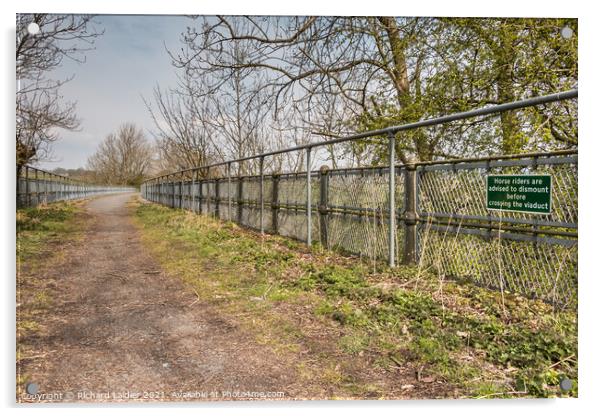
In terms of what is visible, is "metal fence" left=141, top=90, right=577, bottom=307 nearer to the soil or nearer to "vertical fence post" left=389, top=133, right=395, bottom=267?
Answer: "vertical fence post" left=389, top=133, right=395, bottom=267

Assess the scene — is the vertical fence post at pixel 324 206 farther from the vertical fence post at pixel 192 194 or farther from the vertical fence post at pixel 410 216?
the vertical fence post at pixel 192 194

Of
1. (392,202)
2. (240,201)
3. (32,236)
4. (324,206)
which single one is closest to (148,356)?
(32,236)

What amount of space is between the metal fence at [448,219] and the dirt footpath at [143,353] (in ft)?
6.46

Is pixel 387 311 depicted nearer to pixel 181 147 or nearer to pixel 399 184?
pixel 399 184

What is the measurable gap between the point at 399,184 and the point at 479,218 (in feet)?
3.83

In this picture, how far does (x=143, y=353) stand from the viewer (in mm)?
2729

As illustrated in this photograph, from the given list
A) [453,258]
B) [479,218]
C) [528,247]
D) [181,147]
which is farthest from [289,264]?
[181,147]

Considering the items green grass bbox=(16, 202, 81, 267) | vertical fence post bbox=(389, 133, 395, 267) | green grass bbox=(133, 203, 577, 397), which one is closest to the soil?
green grass bbox=(133, 203, 577, 397)

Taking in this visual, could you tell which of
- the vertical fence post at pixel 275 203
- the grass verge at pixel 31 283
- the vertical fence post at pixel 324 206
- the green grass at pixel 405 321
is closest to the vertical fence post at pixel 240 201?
the vertical fence post at pixel 275 203

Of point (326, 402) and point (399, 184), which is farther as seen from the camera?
point (399, 184)

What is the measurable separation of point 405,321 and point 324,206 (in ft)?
11.3

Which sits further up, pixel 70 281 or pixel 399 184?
pixel 399 184

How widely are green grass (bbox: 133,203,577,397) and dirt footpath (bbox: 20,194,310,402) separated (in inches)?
8.9

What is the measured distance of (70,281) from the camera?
13.8 feet
